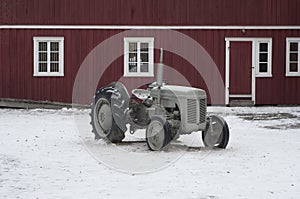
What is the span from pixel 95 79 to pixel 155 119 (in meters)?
10.4

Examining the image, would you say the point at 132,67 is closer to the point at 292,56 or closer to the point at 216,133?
the point at 292,56

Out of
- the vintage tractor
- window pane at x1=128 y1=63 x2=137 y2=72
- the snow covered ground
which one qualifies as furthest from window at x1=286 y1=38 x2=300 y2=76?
the vintage tractor

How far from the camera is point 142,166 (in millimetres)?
8852

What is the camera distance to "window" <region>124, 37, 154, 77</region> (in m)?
20.5

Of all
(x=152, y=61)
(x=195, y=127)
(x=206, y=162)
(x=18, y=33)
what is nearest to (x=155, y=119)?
(x=195, y=127)

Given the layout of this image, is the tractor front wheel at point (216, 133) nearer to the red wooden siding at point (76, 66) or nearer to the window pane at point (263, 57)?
the red wooden siding at point (76, 66)

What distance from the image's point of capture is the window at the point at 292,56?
68.3ft

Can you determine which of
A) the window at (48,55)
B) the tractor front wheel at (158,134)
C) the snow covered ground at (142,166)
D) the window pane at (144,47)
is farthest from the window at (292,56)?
the tractor front wheel at (158,134)

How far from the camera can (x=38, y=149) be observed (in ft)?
33.9

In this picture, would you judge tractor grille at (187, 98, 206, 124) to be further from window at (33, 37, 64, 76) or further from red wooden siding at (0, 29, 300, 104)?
window at (33, 37, 64, 76)

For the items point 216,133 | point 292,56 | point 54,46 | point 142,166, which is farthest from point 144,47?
point 142,166
